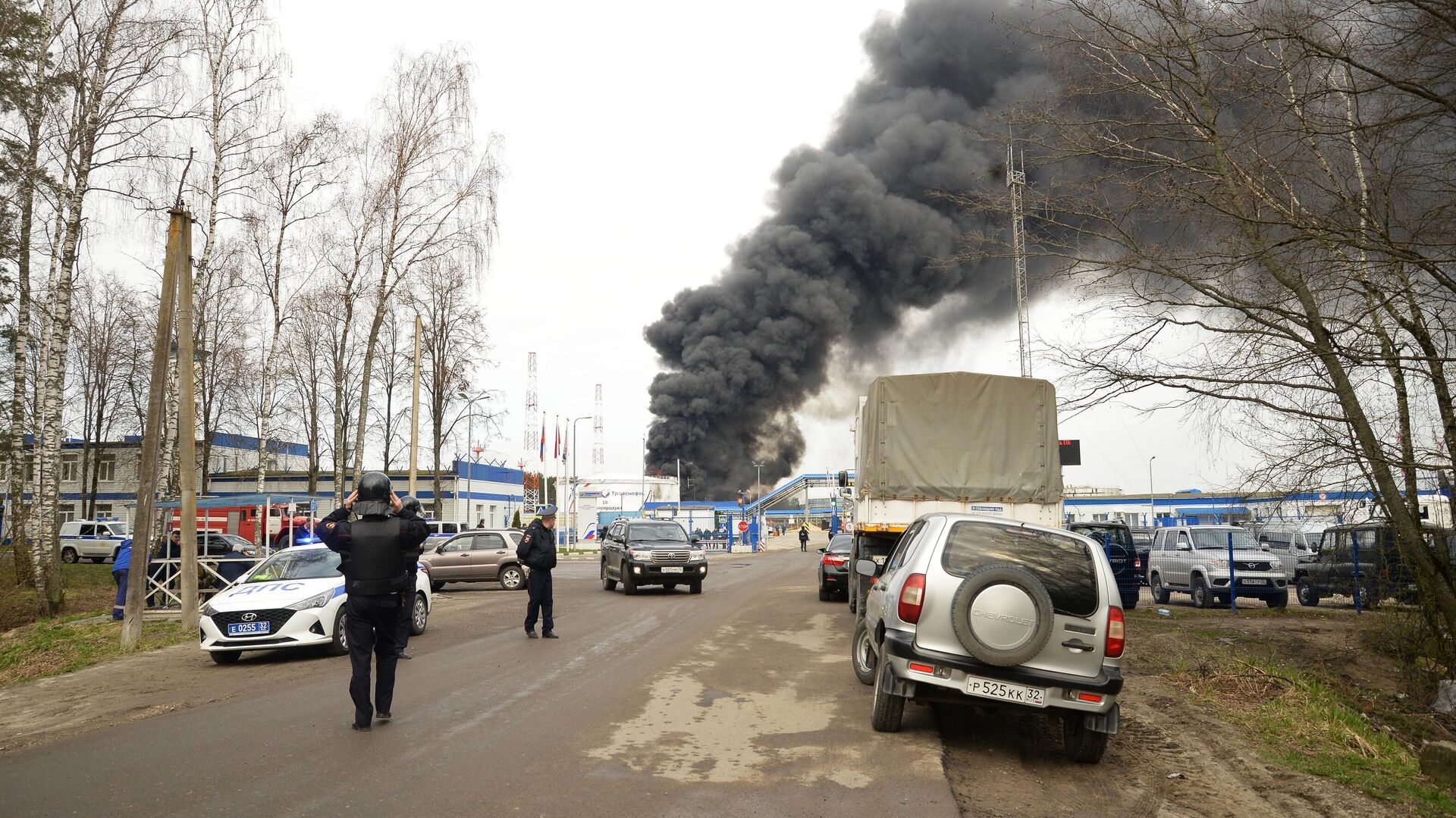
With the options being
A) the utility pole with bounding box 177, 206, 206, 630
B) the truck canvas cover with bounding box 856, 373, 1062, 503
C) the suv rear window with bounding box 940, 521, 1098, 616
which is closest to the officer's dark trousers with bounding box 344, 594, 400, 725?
the suv rear window with bounding box 940, 521, 1098, 616

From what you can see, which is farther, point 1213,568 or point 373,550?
point 1213,568

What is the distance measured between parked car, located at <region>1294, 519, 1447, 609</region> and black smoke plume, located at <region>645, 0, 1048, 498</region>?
23955mm

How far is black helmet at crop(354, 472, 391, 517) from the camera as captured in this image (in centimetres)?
662

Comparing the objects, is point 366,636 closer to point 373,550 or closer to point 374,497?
point 373,550

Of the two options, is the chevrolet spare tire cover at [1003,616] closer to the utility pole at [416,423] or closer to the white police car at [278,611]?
the white police car at [278,611]

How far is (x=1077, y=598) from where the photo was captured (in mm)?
5922

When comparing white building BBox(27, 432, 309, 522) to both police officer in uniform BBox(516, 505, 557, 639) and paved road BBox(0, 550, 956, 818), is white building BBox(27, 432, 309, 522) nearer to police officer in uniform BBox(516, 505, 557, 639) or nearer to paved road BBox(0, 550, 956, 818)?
police officer in uniform BBox(516, 505, 557, 639)

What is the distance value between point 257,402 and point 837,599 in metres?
32.1

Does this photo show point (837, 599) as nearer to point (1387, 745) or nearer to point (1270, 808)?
point (1387, 745)

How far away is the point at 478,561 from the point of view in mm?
22938

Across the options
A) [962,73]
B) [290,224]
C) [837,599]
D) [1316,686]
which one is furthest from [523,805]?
[962,73]

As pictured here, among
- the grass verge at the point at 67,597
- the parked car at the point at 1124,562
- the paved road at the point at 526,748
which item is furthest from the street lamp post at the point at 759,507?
the paved road at the point at 526,748

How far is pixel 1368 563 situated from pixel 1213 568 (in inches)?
218

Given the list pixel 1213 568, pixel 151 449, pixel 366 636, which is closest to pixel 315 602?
pixel 151 449
